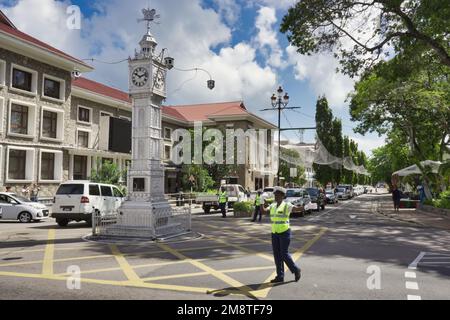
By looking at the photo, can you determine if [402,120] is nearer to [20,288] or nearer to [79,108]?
[79,108]

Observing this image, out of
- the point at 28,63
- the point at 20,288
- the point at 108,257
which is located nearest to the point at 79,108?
the point at 28,63

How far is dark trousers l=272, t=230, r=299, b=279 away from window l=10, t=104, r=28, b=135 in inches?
961

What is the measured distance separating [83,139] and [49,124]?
204 inches

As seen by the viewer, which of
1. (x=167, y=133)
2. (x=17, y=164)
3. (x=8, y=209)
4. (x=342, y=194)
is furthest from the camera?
(x=342, y=194)

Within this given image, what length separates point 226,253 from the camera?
10.3 meters

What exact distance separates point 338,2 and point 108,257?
13.9 meters

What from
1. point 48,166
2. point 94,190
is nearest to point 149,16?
point 94,190

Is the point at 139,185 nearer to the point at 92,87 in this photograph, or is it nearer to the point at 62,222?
the point at 62,222

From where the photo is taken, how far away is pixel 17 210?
18.4 meters

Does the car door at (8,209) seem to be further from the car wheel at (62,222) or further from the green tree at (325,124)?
the green tree at (325,124)

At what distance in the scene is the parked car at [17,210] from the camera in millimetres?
18266

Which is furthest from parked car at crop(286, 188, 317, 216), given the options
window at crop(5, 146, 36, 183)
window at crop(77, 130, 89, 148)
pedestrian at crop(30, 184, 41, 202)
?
window at crop(77, 130, 89, 148)

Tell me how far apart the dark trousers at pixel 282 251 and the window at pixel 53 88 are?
84.6 ft
